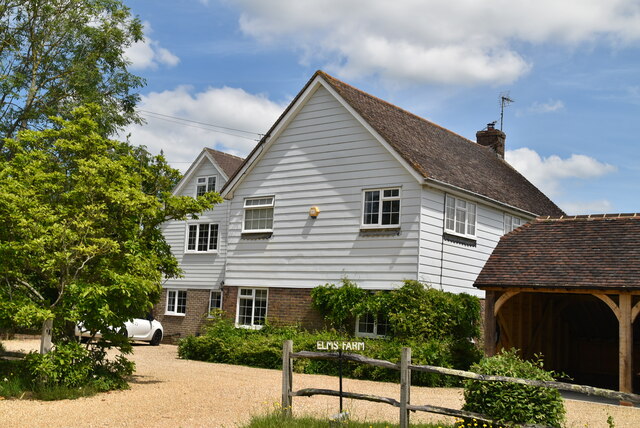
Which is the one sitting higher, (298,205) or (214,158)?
(214,158)

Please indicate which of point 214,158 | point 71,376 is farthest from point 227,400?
point 214,158

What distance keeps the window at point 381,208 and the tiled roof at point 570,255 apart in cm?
345

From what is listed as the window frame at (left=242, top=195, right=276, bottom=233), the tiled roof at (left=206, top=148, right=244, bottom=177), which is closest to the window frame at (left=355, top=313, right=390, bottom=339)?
the window frame at (left=242, top=195, right=276, bottom=233)

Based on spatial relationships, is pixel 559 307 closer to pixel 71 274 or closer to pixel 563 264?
pixel 563 264

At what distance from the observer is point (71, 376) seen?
1347cm

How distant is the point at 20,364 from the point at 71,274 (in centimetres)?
209

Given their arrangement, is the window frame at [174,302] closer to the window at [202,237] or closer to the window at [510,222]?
the window at [202,237]

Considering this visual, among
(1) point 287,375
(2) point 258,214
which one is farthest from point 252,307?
(1) point 287,375

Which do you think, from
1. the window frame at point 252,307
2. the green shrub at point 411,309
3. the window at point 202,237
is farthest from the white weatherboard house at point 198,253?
the green shrub at point 411,309

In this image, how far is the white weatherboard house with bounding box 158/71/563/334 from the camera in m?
21.0

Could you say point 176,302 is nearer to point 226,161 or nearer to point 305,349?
point 226,161

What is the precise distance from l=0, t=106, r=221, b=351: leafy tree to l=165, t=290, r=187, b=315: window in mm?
17776

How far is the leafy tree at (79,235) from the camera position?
43.7 ft

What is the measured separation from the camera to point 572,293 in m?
20.4
